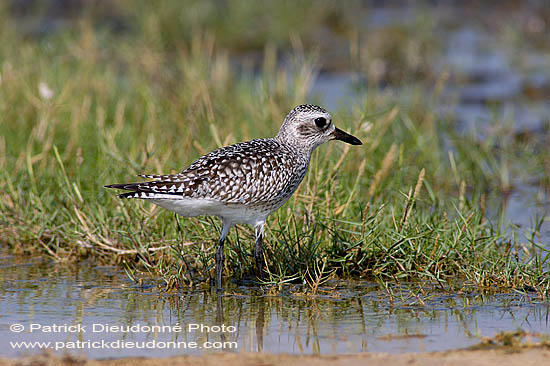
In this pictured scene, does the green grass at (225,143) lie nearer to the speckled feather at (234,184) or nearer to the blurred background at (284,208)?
the blurred background at (284,208)

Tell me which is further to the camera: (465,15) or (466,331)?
(465,15)

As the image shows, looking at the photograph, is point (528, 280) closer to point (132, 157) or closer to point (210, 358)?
point (210, 358)

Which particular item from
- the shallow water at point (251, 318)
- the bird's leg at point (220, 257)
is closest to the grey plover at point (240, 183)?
the bird's leg at point (220, 257)

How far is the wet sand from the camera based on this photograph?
17.1ft

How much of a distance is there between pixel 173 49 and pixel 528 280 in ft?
34.2

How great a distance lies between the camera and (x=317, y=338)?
225 inches

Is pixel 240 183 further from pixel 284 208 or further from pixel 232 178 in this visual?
pixel 284 208

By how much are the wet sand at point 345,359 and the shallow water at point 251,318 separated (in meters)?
0.14

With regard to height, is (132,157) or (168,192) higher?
(132,157)

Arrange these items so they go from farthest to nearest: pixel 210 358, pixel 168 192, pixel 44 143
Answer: pixel 44 143 < pixel 168 192 < pixel 210 358

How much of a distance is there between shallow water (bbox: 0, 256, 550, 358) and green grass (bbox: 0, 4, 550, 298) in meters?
0.22

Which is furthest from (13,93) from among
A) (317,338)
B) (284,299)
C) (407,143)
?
(317,338)

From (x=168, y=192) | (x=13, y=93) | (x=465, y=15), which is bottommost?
(x=168, y=192)

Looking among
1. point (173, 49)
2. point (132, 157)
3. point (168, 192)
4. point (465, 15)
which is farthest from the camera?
point (465, 15)
